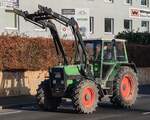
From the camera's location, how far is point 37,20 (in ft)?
61.6

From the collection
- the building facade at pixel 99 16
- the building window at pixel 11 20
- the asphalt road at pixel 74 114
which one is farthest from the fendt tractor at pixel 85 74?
the building window at pixel 11 20

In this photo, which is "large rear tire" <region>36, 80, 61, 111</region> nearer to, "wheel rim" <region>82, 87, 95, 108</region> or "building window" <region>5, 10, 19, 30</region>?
"wheel rim" <region>82, 87, 95, 108</region>

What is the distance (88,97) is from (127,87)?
8.71ft

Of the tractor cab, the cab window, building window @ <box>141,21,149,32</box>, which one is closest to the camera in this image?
the tractor cab

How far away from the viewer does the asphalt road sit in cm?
1677

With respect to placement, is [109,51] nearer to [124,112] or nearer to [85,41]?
[85,41]

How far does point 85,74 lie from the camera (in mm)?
19094

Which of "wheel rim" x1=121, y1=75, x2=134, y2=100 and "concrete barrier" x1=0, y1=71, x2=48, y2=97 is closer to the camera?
"wheel rim" x1=121, y1=75, x2=134, y2=100

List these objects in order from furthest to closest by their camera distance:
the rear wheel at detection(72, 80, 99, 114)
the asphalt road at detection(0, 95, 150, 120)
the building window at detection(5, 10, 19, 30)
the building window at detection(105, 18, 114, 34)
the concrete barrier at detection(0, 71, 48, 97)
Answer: the building window at detection(105, 18, 114, 34) < the building window at detection(5, 10, 19, 30) < the concrete barrier at detection(0, 71, 48, 97) < the rear wheel at detection(72, 80, 99, 114) < the asphalt road at detection(0, 95, 150, 120)

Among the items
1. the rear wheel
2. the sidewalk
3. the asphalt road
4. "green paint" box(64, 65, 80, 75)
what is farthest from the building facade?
the rear wheel

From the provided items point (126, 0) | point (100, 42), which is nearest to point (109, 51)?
point (100, 42)

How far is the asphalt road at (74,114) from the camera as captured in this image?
16766 millimetres

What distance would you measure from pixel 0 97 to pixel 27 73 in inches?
96.8

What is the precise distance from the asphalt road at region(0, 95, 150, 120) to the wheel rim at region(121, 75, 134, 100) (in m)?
0.48
